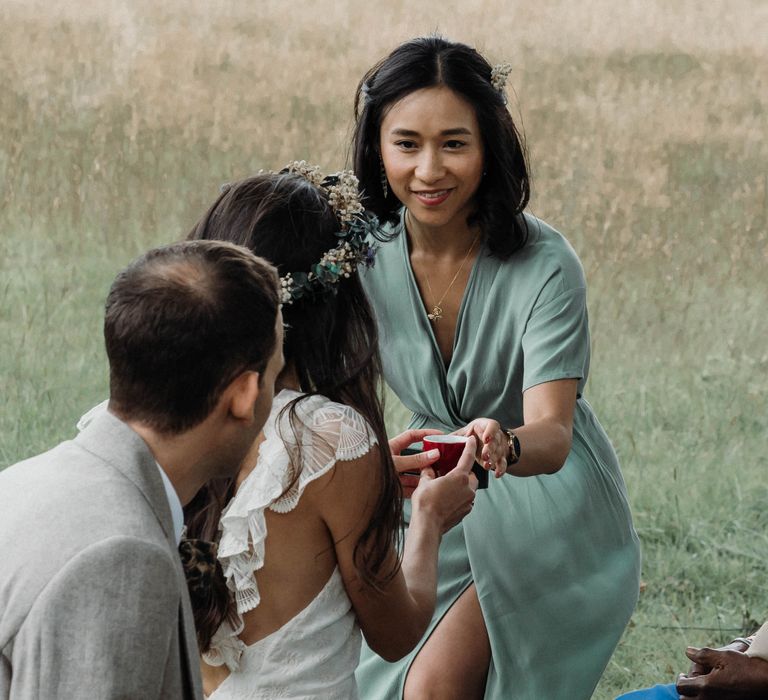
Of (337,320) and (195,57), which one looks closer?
(337,320)

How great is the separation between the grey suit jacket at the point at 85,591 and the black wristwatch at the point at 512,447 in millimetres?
1450

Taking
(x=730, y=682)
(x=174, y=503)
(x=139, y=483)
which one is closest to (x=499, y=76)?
(x=730, y=682)

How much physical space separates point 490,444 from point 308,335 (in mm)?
625

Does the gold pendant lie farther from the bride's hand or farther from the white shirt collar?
the white shirt collar

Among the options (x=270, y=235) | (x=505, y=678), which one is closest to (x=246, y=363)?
(x=270, y=235)

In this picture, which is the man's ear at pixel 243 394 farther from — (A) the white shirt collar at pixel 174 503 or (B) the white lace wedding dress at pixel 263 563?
(B) the white lace wedding dress at pixel 263 563

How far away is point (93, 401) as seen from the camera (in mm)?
5953

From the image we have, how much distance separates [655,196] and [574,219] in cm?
44

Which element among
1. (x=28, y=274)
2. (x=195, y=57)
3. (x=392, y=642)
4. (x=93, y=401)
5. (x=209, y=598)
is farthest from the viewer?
(x=195, y=57)

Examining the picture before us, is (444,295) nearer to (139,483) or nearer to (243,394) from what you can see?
(243,394)

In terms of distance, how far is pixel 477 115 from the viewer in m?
3.19

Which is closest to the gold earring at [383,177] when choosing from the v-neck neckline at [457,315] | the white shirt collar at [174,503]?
the v-neck neckline at [457,315]

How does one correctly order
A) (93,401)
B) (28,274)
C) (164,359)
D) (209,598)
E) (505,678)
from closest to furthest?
(164,359) < (209,598) < (505,678) < (93,401) < (28,274)

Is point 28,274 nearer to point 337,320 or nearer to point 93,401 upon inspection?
point 93,401
